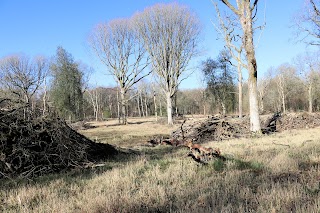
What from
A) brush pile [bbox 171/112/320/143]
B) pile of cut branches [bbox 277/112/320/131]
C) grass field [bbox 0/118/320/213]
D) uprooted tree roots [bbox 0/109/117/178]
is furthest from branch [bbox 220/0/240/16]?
uprooted tree roots [bbox 0/109/117/178]

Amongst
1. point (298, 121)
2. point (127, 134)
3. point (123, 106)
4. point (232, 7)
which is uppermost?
point (232, 7)

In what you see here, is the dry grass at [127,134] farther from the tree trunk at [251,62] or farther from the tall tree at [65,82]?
the tall tree at [65,82]

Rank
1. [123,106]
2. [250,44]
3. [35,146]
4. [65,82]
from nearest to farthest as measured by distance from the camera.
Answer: [35,146]
[250,44]
[123,106]
[65,82]

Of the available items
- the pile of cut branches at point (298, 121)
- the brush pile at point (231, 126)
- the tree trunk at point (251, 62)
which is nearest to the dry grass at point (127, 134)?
the brush pile at point (231, 126)

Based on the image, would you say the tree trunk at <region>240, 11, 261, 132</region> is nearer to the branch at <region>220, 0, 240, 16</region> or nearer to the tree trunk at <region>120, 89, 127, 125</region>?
the branch at <region>220, 0, 240, 16</region>

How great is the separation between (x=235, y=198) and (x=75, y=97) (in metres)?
38.7

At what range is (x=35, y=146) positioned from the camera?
19.0ft

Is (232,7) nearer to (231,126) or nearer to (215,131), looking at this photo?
(231,126)

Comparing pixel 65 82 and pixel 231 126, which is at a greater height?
pixel 65 82

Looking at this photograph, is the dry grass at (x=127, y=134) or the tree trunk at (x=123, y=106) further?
the tree trunk at (x=123, y=106)

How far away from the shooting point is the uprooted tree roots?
17.1 feet

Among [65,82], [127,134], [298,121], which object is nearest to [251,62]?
[298,121]

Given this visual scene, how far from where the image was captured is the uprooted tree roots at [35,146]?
523 centimetres

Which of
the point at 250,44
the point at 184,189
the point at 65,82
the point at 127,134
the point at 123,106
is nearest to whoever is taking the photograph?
the point at 184,189
